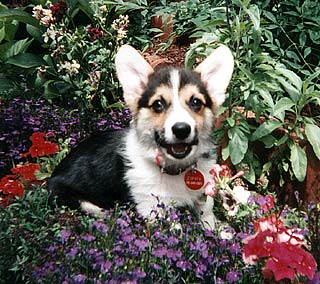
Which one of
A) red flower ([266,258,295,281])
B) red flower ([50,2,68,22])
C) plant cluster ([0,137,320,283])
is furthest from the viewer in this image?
red flower ([50,2,68,22])

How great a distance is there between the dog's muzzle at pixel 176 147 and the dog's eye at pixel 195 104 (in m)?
0.22

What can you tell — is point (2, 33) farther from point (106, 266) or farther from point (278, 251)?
point (278, 251)

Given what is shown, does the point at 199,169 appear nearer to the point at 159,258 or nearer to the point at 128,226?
the point at 128,226

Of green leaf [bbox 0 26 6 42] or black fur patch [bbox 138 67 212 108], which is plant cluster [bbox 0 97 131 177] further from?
black fur patch [bbox 138 67 212 108]

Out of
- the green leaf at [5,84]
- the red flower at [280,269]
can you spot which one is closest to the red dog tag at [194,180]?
the red flower at [280,269]

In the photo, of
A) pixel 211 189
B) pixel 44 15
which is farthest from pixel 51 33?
pixel 211 189

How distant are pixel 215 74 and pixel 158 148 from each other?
0.67 m

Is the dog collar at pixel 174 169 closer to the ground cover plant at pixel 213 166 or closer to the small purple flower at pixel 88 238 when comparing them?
the ground cover plant at pixel 213 166

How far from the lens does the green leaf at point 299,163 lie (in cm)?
445

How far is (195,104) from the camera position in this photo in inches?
153

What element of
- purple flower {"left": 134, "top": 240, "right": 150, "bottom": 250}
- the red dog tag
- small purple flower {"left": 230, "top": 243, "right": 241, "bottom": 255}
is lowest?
the red dog tag

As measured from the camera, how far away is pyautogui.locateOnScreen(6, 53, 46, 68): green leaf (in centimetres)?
664

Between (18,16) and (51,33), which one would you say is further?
(18,16)

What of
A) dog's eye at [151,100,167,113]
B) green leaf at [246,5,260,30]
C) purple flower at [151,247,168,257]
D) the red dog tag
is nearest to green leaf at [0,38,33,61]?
green leaf at [246,5,260,30]
